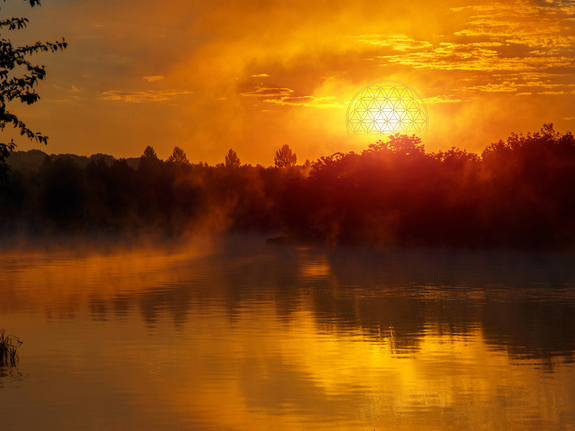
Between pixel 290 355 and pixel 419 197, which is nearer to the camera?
pixel 290 355

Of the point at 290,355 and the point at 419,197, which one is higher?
the point at 419,197

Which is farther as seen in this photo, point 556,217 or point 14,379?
point 556,217

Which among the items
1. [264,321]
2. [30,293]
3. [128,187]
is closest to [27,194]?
[128,187]

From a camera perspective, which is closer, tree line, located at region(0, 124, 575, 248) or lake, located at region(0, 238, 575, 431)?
lake, located at region(0, 238, 575, 431)

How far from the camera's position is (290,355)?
19.9 meters

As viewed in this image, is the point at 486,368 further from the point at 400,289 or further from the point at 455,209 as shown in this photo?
the point at 455,209

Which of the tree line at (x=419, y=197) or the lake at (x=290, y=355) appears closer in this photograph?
the lake at (x=290, y=355)

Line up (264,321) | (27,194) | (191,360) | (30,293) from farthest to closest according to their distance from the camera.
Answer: (27,194)
(30,293)
(264,321)
(191,360)

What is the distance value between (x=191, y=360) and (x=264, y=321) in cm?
756

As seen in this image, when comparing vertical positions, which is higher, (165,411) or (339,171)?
(339,171)

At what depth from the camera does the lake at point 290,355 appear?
13.8 metres

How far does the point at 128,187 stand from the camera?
14300cm

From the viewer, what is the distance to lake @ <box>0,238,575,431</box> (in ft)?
45.2

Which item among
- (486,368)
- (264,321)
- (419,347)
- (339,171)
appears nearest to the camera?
(486,368)
